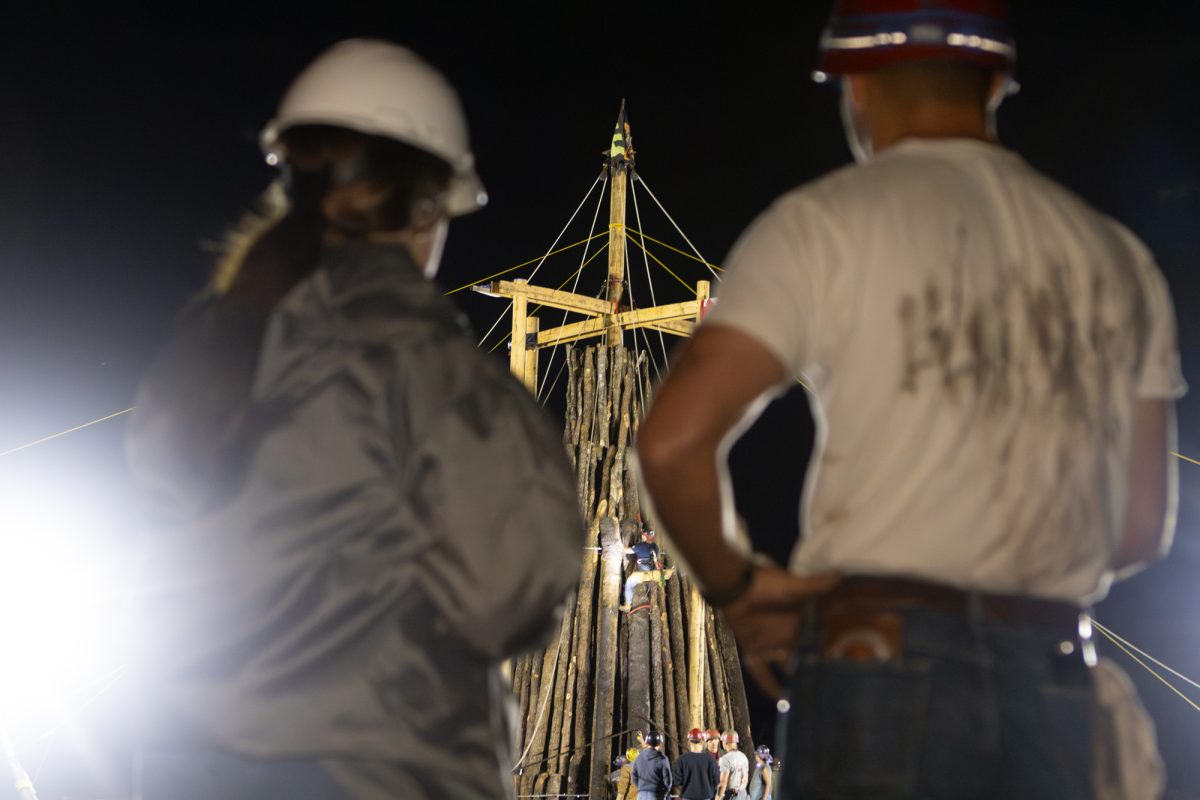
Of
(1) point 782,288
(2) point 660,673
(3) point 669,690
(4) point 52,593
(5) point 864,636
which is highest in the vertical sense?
(1) point 782,288

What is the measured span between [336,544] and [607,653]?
20519 millimetres

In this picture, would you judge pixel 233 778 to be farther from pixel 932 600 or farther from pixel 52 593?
pixel 52 593

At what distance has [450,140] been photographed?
111 inches

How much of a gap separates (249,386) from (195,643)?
451 mm

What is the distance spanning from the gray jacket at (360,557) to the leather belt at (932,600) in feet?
1.63

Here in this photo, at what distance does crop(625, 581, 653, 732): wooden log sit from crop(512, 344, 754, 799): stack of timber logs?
0.02 metres

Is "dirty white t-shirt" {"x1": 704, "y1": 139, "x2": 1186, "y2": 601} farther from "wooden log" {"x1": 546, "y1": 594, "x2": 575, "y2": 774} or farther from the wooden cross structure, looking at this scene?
"wooden log" {"x1": 546, "y1": 594, "x2": 575, "y2": 774}

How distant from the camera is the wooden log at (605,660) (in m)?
22.1

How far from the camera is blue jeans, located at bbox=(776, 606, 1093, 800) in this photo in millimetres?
2252

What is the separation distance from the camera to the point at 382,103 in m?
2.74

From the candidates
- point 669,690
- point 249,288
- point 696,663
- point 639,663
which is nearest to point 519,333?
point 696,663

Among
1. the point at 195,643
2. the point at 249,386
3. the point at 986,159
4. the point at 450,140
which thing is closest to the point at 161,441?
the point at 249,386

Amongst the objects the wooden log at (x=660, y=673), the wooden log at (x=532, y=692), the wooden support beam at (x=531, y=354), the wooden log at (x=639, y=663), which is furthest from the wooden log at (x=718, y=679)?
the wooden support beam at (x=531, y=354)

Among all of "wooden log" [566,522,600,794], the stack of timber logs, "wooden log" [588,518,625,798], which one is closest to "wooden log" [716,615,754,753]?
the stack of timber logs
